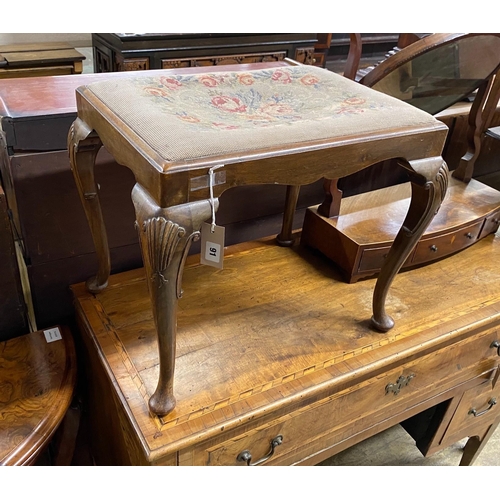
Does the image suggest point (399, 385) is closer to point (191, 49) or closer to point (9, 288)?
point (9, 288)

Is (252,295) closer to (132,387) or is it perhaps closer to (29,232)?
(132,387)

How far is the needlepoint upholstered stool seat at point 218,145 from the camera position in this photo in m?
0.59

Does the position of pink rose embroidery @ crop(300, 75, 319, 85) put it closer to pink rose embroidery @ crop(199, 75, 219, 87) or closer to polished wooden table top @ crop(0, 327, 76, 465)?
pink rose embroidery @ crop(199, 75, 219, 87)

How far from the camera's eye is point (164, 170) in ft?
1.84

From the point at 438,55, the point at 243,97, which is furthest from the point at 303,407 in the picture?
the point at 438,55

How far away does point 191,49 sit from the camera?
200 cm

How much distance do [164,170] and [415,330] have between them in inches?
26.0

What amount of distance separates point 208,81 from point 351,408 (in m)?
0.67

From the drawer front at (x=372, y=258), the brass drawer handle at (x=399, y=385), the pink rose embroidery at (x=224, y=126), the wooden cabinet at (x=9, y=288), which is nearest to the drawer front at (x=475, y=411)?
the brass drawer handle at (x=399, y=385)

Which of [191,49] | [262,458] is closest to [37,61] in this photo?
[191,49]

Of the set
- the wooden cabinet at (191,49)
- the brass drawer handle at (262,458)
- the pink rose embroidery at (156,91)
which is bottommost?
the brass drawer handle at (262,458)

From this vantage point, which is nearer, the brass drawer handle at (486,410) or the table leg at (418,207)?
the table leg at (418,207)

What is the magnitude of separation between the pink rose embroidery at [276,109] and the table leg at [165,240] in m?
0.22

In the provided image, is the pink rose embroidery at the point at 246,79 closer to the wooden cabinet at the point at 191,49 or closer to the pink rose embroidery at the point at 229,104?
the pink rose embroidery at the point at 229,104
